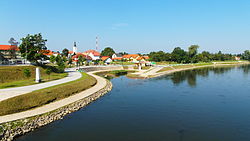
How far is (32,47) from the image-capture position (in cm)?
4553

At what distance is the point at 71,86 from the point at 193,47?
120885 mm

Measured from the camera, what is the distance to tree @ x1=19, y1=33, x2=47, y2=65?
43844mm

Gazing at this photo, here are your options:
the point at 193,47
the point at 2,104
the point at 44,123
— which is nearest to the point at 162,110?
the point at 44,123

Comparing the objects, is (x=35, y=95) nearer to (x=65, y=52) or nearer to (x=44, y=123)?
(x=44, y=123)

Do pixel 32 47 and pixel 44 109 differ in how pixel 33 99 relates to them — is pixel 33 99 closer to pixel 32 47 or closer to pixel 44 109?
pixel 44 109

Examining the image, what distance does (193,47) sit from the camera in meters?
131

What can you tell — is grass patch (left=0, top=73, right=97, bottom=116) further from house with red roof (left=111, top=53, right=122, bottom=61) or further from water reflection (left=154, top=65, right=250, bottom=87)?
house with red roof (left=111, top=53, right=122, bottom=61)

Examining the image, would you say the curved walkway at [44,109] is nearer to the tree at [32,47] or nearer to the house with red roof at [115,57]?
the tree at [32,47]

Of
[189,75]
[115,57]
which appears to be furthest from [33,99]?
[115,57]

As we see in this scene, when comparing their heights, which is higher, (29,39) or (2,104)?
(29,39)

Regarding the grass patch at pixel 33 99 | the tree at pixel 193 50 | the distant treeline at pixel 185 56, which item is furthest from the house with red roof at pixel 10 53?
the tree at pixel 193 50

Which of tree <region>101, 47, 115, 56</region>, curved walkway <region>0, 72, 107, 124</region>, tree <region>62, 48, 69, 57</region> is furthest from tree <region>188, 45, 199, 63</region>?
curved walkway <region>0, 72, 107, 124</region>

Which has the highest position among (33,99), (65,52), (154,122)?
(65,52)

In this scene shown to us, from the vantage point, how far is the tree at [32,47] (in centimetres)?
4384
